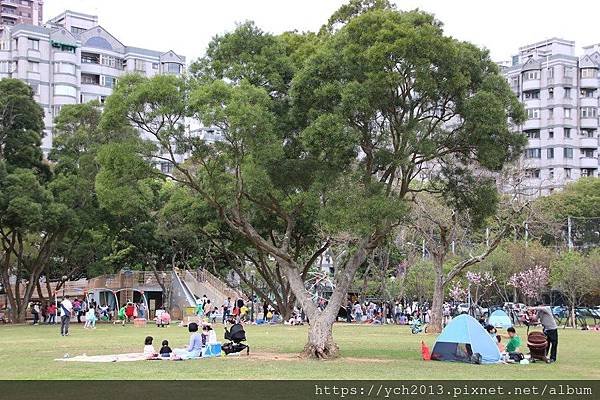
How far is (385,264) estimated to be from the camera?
54594 millimetres

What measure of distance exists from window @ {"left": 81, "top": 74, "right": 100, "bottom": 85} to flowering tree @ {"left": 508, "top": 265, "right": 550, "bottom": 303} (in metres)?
50.9

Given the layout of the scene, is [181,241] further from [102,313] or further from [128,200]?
[128,200]

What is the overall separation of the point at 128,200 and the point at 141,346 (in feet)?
19.9

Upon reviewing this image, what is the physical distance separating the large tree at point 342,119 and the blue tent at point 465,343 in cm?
292

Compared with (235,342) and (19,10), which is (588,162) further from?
(19,10)

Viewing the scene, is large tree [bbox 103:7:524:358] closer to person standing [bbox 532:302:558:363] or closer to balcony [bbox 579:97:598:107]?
person standing [bbox 532:302:558:363]

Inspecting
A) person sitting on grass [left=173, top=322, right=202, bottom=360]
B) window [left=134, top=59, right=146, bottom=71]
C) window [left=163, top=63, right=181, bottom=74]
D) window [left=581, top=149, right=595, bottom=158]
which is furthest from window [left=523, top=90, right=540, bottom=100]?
person sitting on grass [left=173, top=322, right=202, bottom=360]

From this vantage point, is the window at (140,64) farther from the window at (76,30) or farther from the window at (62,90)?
the window at (62,90)

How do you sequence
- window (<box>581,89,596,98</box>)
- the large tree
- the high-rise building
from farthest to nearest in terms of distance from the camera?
the high-rise building < window (<box>581,89,596,98</box>) < the large tree

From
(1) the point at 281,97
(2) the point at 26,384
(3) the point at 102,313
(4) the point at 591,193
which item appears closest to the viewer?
(2) the point at 26,384

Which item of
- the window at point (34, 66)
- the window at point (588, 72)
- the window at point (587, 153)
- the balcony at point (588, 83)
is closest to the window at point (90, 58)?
the window at point (34, 66)

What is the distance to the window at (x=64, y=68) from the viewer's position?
81.4m

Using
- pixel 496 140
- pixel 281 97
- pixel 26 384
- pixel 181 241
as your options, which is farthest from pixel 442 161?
pixel 181 241

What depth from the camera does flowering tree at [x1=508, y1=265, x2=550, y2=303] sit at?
54625 mm
